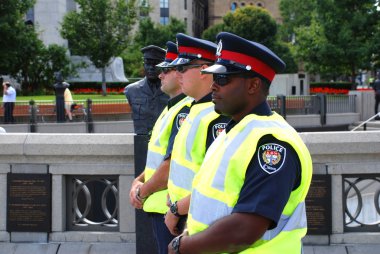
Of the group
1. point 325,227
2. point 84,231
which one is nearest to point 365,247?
point 325,227

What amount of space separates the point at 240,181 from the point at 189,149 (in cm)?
115

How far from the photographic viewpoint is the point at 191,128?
3.76 m

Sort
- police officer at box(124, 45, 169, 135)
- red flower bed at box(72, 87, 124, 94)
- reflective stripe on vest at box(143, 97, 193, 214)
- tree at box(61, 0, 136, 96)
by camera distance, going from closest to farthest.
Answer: reflective stripe on vest at box(143, 97, 193, 214) < police officer at box(124, 45, 169, 135) < tree at box(61, 0, 136, 96) < red flower bed at box(72, 87, 124, 94)

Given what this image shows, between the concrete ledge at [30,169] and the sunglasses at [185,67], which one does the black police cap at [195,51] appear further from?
the concrete ledge at [30,169]

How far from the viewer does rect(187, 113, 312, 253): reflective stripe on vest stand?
267 centimetres

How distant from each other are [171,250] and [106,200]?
14.7 feet

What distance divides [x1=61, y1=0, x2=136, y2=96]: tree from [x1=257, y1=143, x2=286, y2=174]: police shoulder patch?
1504 inches

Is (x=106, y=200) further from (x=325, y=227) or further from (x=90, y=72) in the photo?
(x=90, y=72)

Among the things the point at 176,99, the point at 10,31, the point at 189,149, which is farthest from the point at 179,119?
the point at 10,31

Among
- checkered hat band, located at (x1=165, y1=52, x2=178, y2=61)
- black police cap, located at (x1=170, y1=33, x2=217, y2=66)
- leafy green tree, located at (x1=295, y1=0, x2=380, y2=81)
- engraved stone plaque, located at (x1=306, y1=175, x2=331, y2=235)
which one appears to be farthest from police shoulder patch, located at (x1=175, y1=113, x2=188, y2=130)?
leafy green tree, located at (x1=295, y1=0, x2=380, y2=81)

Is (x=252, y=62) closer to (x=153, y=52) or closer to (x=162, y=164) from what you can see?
(x=162, y=164)

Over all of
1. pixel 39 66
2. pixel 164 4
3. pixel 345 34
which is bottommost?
pixel 39 66

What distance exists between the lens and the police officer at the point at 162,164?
169 inches

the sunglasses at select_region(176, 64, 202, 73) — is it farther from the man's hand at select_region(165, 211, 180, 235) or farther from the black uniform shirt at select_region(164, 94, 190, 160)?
the man's hand at select_region(165, 211, 180, 235)
